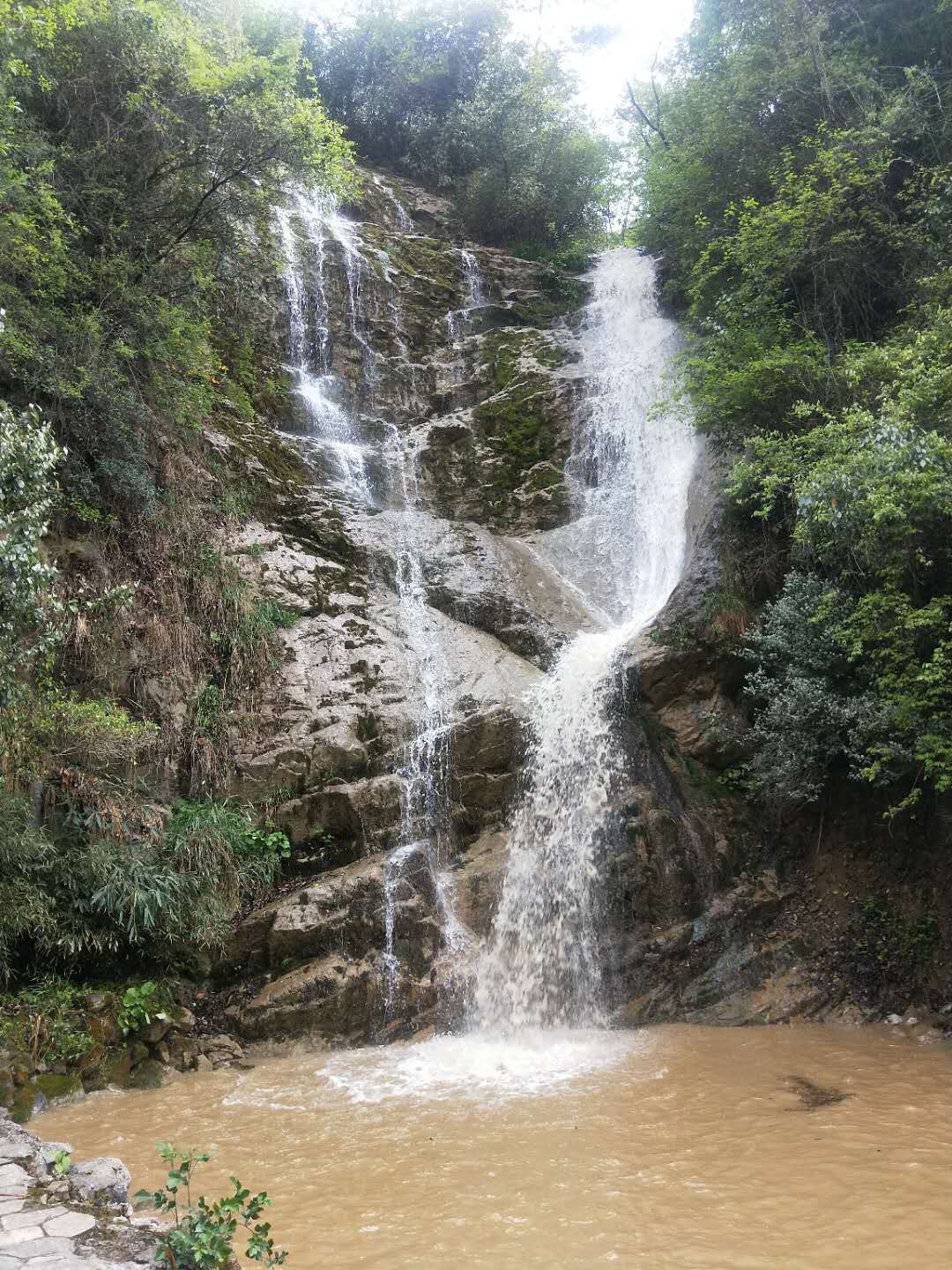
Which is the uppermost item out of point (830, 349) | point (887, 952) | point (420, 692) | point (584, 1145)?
point (830, 349)

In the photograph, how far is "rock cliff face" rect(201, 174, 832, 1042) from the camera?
9289 mm

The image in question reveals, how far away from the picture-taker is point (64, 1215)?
160 inches

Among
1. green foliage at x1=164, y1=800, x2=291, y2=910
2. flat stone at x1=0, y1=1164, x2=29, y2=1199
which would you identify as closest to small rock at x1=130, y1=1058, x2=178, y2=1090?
green foliage at x1=164, y1=800, x2=291, y2=910

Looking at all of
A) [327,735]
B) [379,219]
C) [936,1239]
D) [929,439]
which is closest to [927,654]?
[929,439]

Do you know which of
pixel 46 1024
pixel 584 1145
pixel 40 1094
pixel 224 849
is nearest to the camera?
pixel 584 1145

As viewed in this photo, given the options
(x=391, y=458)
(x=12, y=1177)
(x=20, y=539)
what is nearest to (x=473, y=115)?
(x=391, y=458)

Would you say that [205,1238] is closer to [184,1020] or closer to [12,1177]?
[12,1177]

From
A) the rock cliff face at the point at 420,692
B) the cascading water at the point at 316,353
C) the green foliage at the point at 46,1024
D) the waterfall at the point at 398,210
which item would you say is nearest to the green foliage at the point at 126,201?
the rock cliff face at the point at 420,692

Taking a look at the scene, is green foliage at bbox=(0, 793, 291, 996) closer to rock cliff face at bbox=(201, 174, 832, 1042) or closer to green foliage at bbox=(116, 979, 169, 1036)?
green foliage at bbox=(116, 979, 169, 1036)

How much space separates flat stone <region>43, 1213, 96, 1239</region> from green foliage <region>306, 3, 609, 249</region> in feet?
78.1

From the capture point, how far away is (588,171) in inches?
968

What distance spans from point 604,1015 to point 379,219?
20.3m

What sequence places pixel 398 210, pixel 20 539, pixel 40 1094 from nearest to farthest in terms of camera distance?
pixel 20 539 < pixel 40 1094 < pixel 398 210

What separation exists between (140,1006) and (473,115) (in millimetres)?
25257
